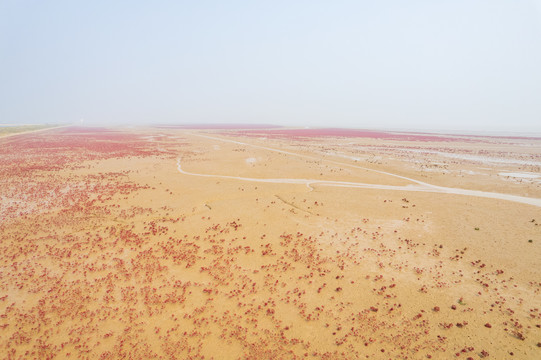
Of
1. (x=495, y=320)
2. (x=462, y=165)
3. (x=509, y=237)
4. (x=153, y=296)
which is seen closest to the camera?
(x=495, y=320)

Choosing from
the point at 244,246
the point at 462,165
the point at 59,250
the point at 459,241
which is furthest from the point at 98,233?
the point at 462,165

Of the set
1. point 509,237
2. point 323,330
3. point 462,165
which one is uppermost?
point 462,165

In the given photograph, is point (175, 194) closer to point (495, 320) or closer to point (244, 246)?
point (244, 246)

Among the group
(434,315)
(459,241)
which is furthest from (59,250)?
(459,241)

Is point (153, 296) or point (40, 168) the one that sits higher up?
point (40, 168)

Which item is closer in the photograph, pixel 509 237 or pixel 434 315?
pixel 434 315

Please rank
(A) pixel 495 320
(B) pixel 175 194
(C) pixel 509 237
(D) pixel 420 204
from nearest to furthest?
(A) pixel 495 320, (C) pixel 509 237, (D) pixel 420 204, (B) pixel 175 194
